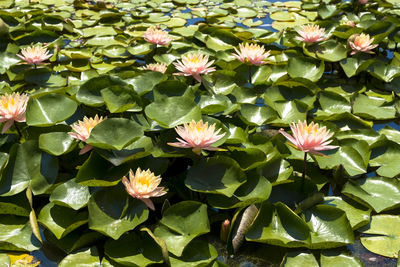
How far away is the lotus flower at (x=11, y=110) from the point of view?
230cm

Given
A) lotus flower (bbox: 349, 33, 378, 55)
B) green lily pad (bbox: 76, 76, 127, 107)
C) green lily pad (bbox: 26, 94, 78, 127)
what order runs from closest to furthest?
green lily pad (bbox: 26, 94, 78, 127) < green lily pad (bbox: 76, 76, 127, 107) < lotus flower (bbox: 349, 33, 378, 55)

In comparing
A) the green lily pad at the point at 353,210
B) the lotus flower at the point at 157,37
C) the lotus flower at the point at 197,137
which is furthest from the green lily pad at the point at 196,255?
the lotus flower at the point at 157,37

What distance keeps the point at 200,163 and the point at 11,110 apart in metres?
1.17

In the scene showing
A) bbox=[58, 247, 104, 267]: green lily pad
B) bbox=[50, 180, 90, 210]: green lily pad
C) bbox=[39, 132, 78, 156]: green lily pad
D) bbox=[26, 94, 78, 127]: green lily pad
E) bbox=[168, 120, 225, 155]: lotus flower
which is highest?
bbox=[168, 120, 225, 155]: lotus flower

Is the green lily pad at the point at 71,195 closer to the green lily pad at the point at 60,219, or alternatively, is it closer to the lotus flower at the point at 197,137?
the green lily pad at the point at 60,219

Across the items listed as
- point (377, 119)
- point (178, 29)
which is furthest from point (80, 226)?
point (178, 29)

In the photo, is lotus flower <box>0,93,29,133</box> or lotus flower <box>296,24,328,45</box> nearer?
lotus flower <box>0,93,29,133</box>

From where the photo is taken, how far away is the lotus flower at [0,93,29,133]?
230cm

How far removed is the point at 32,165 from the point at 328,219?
171cm

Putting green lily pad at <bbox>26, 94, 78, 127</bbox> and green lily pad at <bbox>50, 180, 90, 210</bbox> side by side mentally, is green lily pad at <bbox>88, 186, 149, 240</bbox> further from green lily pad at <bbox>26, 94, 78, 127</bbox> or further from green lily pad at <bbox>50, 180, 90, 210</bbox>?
green lily pad at <bbox>26, 94, 78, 127</bbox>

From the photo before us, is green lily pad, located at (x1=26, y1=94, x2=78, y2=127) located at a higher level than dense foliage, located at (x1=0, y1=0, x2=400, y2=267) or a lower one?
higher

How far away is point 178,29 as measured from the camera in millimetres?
4582

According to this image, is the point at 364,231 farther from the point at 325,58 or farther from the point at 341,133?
the point at 325,58

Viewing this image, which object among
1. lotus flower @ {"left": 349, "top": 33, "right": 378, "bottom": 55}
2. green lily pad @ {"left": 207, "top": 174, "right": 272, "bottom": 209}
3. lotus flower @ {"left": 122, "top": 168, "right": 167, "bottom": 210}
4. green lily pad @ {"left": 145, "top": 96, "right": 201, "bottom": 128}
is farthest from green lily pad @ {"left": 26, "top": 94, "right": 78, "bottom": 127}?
lotus flower @ {"left": 349, "top": 33, "right": 378, "bottom": 55}
